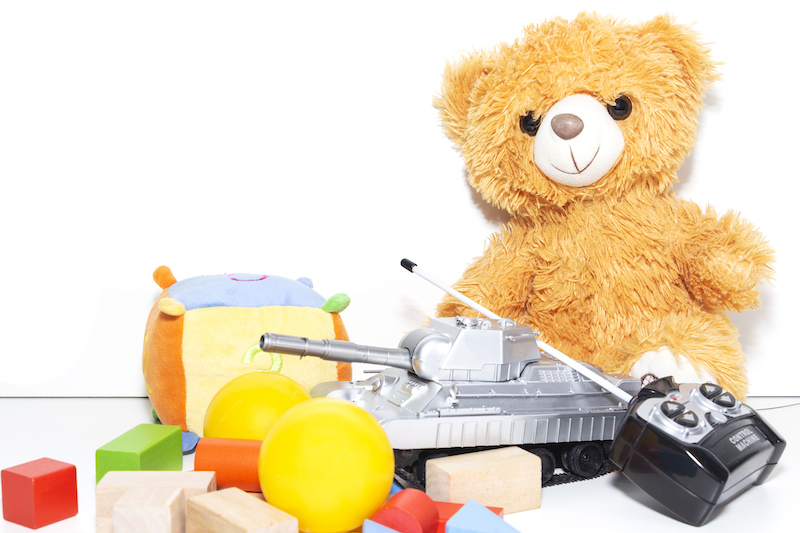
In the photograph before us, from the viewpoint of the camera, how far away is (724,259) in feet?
3.22

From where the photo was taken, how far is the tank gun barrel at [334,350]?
71 cm

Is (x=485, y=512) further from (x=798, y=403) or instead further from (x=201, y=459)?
(x=798, y=403)

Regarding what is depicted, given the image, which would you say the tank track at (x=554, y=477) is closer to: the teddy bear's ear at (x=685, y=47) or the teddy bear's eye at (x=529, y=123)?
the teddy bear's eye at (x=529, y=123)

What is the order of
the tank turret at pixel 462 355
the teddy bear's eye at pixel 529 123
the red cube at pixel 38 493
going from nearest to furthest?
1. the red cube at pixel 38 493
2. the tank turret at pixel 462 355
3. the teddy bear's eye at pixel 529 123

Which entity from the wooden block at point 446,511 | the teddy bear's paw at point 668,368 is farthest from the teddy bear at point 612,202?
the wooden block at point 446,511

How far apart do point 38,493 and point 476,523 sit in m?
0.47

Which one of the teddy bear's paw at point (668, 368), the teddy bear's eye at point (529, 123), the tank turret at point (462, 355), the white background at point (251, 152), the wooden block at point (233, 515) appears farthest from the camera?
Answer: the white background at point (251, 152)

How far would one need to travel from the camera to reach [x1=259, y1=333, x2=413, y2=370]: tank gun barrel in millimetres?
713


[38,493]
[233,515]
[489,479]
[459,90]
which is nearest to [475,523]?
[489,479]

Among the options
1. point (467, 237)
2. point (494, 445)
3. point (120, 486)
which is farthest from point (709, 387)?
point (120, 486)

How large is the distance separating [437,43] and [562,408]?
76 centimetres

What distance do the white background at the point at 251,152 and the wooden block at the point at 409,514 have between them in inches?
25.2

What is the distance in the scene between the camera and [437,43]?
4.12 feet

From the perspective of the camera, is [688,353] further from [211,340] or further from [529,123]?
[211,340]
